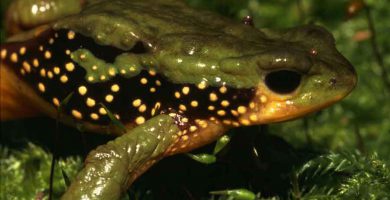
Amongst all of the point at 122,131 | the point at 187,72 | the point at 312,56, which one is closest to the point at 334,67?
the point at 312,56

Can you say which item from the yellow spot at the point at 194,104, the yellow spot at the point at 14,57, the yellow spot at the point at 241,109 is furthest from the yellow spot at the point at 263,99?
the yellow spot at the point at 14,57

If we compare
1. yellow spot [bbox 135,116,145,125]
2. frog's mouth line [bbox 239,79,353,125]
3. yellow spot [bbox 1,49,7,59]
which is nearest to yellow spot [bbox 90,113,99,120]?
yellow spot [bbox 135,116,145,125]

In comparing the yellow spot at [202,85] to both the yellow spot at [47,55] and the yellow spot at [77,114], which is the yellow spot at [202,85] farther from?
the yellow spot at [47,55]

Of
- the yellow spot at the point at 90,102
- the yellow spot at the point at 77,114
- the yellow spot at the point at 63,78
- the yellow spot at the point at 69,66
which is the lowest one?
the yellow spot at the point at 77,114

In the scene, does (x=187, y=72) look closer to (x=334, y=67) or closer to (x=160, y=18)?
(x=160, y=18)

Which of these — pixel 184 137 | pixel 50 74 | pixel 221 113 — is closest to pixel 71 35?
pixel 50 74

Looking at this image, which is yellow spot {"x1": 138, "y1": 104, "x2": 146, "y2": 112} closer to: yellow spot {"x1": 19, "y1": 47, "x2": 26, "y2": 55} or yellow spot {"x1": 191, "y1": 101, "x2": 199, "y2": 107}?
yellow spot {"x1": 191, "y1": 101, "x2": 199, "y2": 107}

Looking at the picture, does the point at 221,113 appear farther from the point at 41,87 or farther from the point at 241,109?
the point at 41,87
